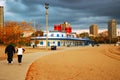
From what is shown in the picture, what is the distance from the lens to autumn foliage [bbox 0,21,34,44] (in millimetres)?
73375

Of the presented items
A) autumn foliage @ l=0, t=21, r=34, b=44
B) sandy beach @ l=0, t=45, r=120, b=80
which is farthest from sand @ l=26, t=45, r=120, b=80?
autumn foliage @ l=0, t=21, r=34, b=44

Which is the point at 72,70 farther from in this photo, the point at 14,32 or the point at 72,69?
the point at 14,32

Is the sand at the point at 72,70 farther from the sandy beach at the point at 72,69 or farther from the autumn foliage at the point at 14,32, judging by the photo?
the autumn foliage at the point at 14,32

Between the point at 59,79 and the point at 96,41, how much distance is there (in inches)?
7373

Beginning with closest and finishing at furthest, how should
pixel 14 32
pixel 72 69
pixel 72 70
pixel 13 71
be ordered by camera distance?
pixel 13 71 → pixel 72 70 → pixel 72 69 → pixel 14 32

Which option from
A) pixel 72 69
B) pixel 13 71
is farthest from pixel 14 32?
pixel 13 71

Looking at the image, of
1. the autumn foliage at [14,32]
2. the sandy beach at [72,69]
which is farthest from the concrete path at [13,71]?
the autumn foliage at [14,32]

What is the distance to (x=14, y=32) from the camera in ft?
243

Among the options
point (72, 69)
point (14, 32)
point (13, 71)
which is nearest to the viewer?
point (13, 71)

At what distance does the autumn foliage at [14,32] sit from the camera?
73.4 metres

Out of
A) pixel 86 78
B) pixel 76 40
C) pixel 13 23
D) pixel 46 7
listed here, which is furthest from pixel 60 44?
pixel 86 78

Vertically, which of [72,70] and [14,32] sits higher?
[14,32]

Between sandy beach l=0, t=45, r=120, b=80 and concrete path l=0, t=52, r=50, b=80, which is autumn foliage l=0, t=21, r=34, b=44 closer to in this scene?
sandy beach l=0, t=45, r=120, b=80

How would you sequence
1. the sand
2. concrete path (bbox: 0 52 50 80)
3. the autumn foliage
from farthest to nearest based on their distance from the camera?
the autumn foliage → the sand → concrete path (bbox: 0 52 50 80)
